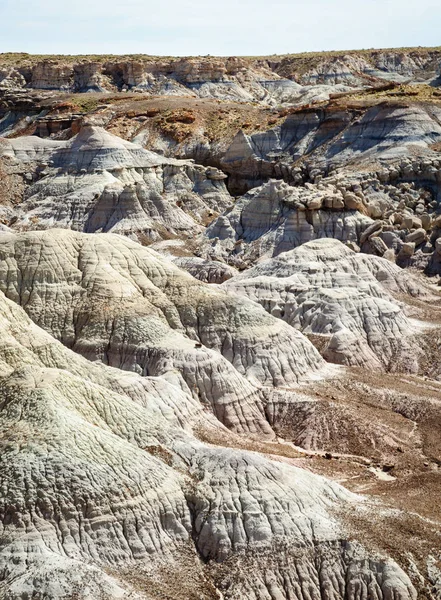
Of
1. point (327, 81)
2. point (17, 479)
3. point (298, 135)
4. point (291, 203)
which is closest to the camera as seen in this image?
point (17, 479)

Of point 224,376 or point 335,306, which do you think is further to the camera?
point 335,306

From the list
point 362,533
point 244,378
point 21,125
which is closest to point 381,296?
point 244,378

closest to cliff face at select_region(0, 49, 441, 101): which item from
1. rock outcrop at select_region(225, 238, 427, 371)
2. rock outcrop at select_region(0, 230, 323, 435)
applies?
rock outcrop at select_region(225, 238, 427, 371)

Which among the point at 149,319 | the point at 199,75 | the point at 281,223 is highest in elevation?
the point at 199,75

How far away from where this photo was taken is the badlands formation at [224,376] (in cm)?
2388

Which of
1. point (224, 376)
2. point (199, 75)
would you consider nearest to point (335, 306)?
point (224, 376)

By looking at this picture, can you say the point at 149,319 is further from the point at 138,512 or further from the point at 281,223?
the point at 281,223

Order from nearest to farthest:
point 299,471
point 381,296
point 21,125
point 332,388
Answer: point 299,471
point 332,388
point 381,296
point 21,125

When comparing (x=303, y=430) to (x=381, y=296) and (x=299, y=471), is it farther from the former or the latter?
(x=381, y=296)

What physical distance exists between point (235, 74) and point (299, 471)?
134 metres

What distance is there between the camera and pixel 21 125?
122188 millimetres

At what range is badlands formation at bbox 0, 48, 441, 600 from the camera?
940 inches

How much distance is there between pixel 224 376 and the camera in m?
37.3

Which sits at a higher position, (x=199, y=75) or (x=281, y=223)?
(x=199, y=75)
